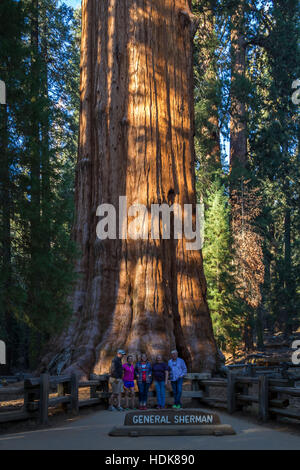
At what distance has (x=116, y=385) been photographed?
13.4 metres

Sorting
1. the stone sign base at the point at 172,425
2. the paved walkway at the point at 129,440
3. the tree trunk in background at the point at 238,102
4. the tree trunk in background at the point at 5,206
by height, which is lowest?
the paved walkway at the point at 129,440

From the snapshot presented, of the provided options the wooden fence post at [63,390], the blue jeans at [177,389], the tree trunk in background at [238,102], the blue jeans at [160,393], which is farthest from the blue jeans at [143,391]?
the tree trunk in background at [238,102]

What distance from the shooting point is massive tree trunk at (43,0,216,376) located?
15623mm

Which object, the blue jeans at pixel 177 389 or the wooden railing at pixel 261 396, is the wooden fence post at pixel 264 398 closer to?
the wooden railing at pixel 261 396

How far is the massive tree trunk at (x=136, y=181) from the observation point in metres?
15.6

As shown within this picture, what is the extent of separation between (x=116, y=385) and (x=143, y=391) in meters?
0.63

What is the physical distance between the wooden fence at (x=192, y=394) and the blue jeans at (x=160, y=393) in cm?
90

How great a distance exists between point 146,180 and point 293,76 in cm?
2334

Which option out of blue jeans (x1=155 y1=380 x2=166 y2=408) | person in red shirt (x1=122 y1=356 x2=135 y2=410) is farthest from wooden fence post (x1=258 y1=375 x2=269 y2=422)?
person in red shirt (x1=122 y1=356 x2=135 y2=410)

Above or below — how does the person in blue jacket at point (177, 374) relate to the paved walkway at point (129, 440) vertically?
above

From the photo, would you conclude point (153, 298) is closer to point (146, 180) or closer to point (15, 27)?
point (146, 180)

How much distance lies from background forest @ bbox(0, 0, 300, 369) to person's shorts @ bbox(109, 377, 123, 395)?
1.65 m

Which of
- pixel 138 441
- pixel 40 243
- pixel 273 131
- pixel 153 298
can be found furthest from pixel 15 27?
pixel 273 131

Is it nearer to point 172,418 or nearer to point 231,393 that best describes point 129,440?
point 172,418
